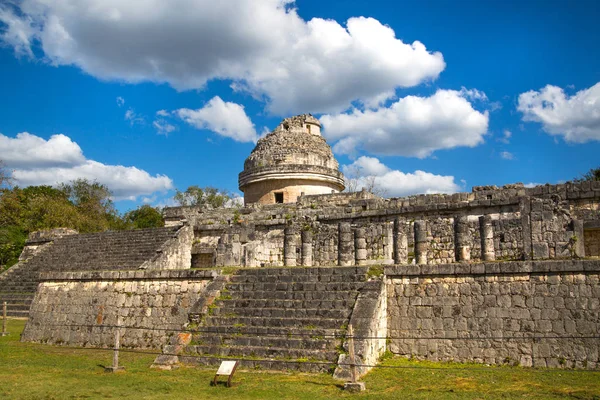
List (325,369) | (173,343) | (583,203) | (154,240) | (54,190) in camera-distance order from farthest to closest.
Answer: (54,190) → (154,240) → (583,203) → (173,343) → (325,369)

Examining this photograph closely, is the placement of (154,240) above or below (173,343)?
above

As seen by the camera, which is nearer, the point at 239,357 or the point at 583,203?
the point at 239,357

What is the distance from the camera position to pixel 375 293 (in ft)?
35.6

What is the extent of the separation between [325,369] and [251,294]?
3.10 meters

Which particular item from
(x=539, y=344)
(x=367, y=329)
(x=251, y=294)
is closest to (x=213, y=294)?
(x=251, y=294)

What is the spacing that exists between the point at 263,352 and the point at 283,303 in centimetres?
147

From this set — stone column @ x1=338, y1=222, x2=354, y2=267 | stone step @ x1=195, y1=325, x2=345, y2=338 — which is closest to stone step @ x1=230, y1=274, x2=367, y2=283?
stone step @ x1=195, y1=325, x2=345, y2=338

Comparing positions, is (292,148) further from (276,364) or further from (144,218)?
(144,218)

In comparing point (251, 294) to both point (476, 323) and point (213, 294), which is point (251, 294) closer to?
point (213, 294)

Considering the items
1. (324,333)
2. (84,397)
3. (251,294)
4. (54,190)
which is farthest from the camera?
(54,190)

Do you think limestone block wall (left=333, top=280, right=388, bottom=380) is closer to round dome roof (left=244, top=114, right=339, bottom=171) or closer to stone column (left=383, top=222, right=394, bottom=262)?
stone column (left=383, top=222, right=394, bottom=262)

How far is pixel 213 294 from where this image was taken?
480 inches

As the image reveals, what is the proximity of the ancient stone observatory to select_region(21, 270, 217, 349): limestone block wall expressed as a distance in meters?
11.2

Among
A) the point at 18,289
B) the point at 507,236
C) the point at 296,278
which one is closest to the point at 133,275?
the point at 296,278
